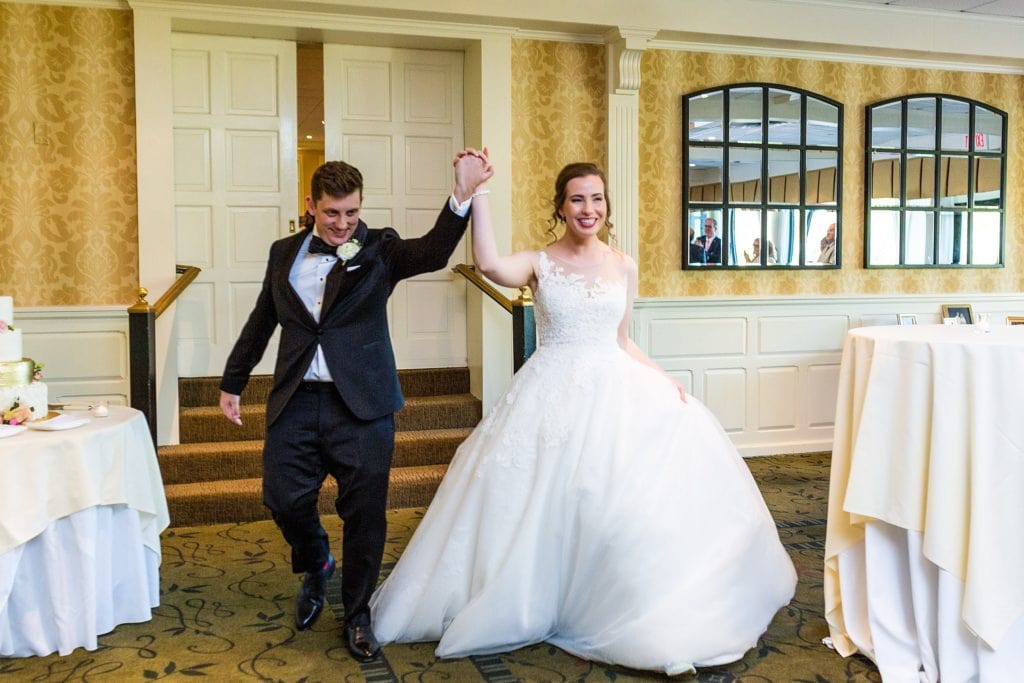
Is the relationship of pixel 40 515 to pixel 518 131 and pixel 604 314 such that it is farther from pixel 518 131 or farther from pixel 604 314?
pixel 518 131

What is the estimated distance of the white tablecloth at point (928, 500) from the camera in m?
2.63

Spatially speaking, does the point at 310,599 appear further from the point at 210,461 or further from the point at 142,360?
Result: the point at 210,461

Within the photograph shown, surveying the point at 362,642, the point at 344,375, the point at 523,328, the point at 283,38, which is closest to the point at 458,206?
the point at 344,375

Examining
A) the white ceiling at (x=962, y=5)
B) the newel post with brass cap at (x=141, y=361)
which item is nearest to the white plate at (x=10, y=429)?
the newel post with brass cap at (x=141, y=361)

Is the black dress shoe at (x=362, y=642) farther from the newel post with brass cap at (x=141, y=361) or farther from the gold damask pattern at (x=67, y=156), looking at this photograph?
the gold damask pattern at (x=67, y=156)

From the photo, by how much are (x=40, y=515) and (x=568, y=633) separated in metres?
1.71

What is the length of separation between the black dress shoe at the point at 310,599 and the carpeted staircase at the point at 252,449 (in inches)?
64.0

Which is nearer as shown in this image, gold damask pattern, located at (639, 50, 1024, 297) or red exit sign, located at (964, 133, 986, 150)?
gold damask pattern, located at (639, 50, 1024, 297)

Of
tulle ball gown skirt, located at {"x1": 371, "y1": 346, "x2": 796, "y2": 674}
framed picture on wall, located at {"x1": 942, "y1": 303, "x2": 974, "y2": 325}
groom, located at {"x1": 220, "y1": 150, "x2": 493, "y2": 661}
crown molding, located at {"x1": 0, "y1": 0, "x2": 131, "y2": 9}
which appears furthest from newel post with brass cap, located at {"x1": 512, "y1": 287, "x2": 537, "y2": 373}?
framed picture on wall, located at {"x1": 942, "y1": 303, "x2": 974, "y2": 325}

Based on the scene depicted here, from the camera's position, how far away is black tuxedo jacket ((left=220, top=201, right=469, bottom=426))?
Answer: 3043 millimetres

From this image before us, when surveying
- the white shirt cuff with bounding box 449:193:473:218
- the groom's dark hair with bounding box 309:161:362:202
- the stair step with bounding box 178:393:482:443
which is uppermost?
the groom's dark hair with bounding box 309:161:362:202

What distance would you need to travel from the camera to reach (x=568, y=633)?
311 centimetres

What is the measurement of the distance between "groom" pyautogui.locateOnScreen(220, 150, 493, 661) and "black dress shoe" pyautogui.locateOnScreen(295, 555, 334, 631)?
272 millimetres

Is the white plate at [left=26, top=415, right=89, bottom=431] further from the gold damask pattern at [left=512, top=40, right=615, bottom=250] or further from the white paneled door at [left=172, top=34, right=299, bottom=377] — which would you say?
the gold damask pattern at [left=512, top=40, right=615, bottom=250]
